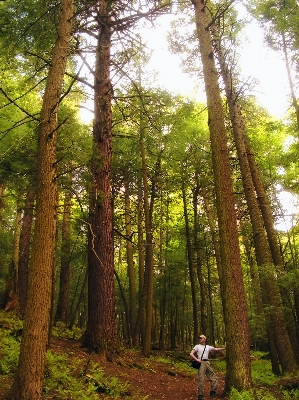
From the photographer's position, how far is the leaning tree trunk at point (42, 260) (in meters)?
4.86

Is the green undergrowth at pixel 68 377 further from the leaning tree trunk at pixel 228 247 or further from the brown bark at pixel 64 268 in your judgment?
the brown bark at pixel 64 268

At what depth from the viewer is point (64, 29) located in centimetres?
648

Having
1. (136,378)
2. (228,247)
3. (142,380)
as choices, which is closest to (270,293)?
(228,247)

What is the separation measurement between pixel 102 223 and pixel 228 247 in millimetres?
3801

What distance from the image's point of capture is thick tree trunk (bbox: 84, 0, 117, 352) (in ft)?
29.2

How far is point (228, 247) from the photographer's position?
743 cm

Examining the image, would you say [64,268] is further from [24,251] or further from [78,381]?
[78,381]

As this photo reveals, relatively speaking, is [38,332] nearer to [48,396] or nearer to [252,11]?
[48,396]

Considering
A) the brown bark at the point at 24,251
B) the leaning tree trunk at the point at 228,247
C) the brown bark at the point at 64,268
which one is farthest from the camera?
the brown bark at the point at 64,268

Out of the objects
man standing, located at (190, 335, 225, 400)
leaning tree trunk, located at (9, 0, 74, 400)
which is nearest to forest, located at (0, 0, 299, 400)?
leaning tree trunk, located at (9, 0, 74, 400)

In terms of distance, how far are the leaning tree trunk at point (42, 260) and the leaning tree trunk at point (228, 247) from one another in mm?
3806

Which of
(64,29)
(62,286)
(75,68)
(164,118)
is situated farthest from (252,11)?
(62,286)

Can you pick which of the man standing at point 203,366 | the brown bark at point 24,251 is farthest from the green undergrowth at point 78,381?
the brown bark at point 24,251

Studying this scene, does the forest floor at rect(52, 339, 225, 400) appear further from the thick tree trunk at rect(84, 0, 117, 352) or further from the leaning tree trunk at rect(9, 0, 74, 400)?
the leaning tree trunk at rect(9, 0, 74, 400)
